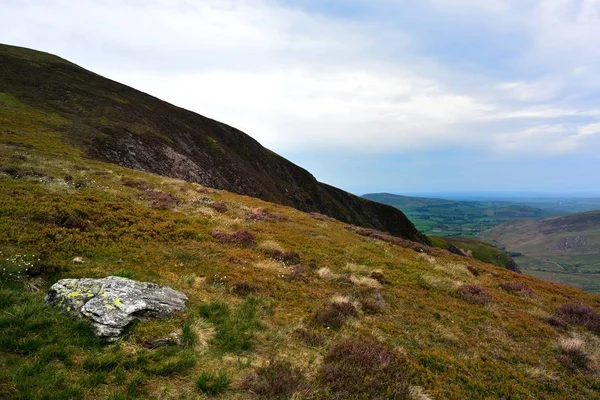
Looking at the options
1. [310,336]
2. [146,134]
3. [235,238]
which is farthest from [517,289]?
[146,134]

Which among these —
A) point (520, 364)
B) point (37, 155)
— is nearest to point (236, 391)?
point (520, 364)

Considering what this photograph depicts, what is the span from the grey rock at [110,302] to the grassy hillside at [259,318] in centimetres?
40

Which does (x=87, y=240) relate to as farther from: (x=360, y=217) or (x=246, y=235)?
(x=360, y=217)

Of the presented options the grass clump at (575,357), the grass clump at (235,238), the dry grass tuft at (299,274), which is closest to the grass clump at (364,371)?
the dry grass tuft at (299,274)

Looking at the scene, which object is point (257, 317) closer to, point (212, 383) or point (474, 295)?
point (212, 383)

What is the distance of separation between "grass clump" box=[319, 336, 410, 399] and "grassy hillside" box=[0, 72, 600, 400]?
45 mm

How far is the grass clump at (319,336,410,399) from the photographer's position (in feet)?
26.7

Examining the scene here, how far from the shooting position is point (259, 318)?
1154 centimetres

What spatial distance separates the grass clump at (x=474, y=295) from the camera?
1712 cm

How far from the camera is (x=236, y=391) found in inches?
299

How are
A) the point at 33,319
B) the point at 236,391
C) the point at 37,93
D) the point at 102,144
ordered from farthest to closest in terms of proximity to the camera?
the point at 37,93
the point at 102,144
the point at 33,319
the point at 236,391

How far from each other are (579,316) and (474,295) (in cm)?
616

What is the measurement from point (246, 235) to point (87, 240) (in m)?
9.40

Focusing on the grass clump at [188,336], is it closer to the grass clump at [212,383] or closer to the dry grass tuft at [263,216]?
the grass clump at [212,383]
